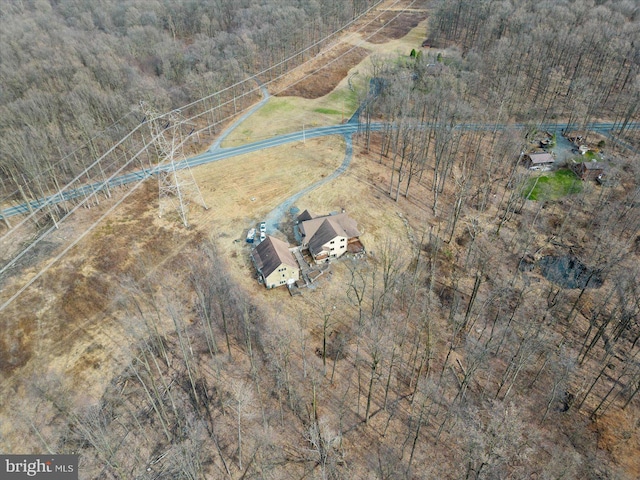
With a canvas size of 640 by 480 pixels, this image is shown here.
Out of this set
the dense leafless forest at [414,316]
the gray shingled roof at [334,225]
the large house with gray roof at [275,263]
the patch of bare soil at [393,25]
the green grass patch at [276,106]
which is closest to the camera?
the dense leafless forest at [414,316]

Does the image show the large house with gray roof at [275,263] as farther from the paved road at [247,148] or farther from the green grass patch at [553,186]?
the green grass patch at [553,186]

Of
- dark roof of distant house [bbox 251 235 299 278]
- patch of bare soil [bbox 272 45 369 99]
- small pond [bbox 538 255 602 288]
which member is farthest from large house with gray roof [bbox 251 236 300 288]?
patch of bare soil [bbox 272 45 369 99]

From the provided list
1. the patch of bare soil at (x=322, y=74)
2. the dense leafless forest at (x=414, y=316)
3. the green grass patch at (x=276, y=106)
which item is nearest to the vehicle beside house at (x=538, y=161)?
the dense leafless forest at (x=414, y=316)

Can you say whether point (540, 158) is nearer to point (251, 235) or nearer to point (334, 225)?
point (334, 225)

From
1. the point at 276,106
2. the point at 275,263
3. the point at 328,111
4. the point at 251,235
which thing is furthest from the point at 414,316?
the point at 276,106

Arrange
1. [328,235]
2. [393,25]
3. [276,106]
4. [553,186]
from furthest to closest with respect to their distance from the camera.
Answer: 1. [393,25]
2. [276,106]
3. [553,186]
4. [328,235]

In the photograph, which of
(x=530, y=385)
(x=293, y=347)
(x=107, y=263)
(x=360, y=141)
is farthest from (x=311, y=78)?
(x=530, y=385)
